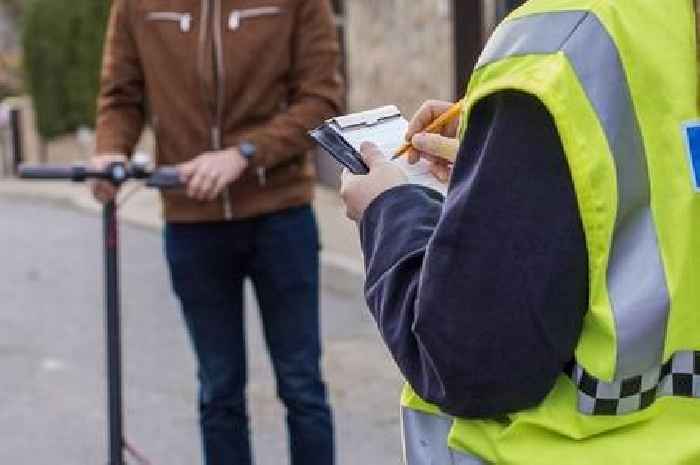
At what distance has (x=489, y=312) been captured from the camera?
166 cm

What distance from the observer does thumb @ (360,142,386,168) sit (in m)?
1.97

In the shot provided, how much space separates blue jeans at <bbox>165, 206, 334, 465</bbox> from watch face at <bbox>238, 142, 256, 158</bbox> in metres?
0.21

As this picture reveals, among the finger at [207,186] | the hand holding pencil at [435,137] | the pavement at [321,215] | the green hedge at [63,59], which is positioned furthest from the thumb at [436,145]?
the green hedge at [63,59]

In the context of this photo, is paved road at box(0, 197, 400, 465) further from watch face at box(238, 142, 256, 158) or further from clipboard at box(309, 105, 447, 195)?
clipboard at box(309, 105, 447, 195)

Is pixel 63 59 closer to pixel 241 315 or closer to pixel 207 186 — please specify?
pixel 241 315

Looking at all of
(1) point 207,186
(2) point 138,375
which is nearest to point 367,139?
(1) point 207,186

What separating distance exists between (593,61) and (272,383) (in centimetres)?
506

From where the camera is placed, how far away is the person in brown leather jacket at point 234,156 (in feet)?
11.9

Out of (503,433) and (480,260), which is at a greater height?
(480,260)

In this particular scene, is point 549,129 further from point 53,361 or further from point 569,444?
point 53,361

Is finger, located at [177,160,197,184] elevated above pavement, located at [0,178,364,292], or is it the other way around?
finger, located at [177,160,197,184]

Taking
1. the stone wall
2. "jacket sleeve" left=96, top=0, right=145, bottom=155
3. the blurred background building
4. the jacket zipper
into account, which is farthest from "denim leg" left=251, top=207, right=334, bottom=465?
the stone wall

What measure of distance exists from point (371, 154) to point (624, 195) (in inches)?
18.7

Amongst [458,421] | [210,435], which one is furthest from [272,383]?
[458,421]
